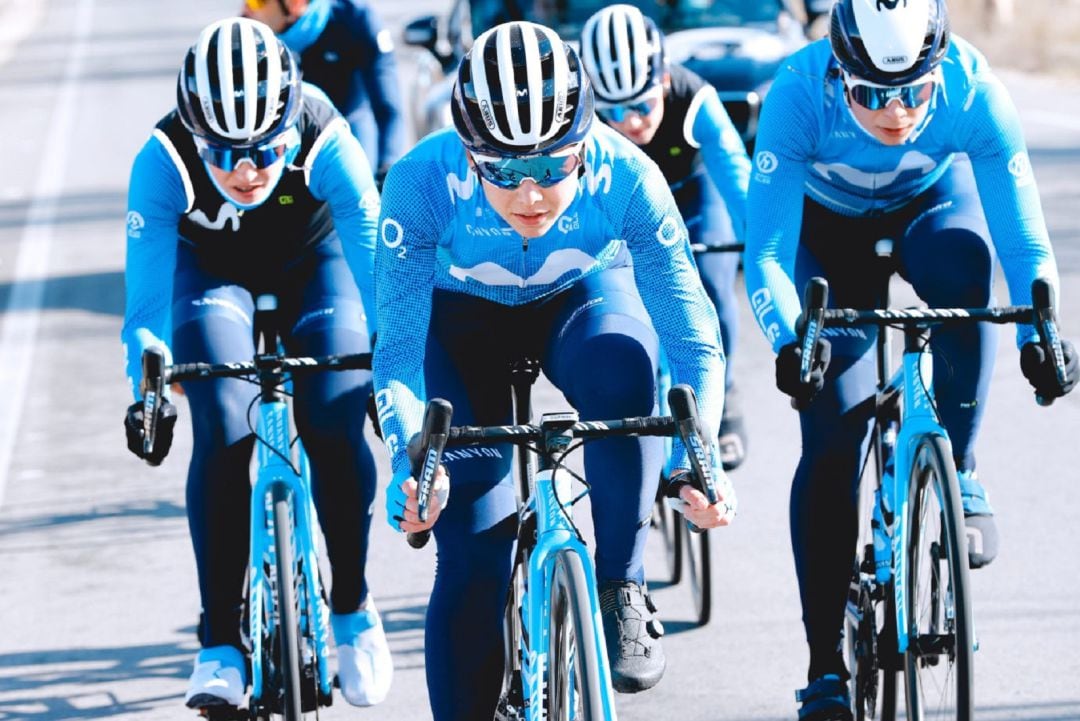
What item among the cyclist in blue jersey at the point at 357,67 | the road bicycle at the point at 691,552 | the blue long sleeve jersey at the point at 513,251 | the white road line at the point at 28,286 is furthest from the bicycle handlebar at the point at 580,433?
the white road line at the point at 28,286

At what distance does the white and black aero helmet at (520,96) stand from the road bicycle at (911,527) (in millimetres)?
812

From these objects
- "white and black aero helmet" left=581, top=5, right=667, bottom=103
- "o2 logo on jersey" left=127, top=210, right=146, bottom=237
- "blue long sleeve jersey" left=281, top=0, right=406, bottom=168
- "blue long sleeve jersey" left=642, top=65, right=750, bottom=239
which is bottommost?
"o2 logo on jersey" left=127, top=210, right=146, bottom=237

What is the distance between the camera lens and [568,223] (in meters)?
4.59

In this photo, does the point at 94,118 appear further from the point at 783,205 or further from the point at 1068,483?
the point at 783,205

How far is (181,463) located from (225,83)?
4032 mm

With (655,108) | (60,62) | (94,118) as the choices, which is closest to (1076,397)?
(655,108)

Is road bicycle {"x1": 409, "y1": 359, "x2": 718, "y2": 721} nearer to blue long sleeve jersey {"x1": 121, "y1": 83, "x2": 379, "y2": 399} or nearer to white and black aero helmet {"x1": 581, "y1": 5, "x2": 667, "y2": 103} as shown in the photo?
blue long sleeve jersey {"x1": 121, "y1": 83, "x2": 379, "y2": 399}

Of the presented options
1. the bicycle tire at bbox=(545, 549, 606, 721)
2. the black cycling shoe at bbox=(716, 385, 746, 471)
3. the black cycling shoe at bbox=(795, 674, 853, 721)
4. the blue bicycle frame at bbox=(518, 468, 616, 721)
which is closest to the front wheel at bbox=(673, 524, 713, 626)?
the black cycling shoe at bbox=(716, 385, 746, 471)

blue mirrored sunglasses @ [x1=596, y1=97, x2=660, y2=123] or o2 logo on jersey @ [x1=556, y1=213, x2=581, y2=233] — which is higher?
blue mirrored sunglasses @ [x1=596, y1=97, x2=660, y2=123]

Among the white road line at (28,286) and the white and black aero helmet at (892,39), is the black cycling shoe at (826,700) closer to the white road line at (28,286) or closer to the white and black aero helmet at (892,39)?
the white and black aero helmet at (892,39)

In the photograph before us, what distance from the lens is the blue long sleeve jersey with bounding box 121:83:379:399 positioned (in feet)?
17.5

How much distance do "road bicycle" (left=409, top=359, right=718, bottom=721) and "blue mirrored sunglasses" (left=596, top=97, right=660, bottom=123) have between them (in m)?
2.77

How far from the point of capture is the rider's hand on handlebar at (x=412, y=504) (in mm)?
3949

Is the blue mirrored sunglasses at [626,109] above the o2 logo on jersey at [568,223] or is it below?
above
